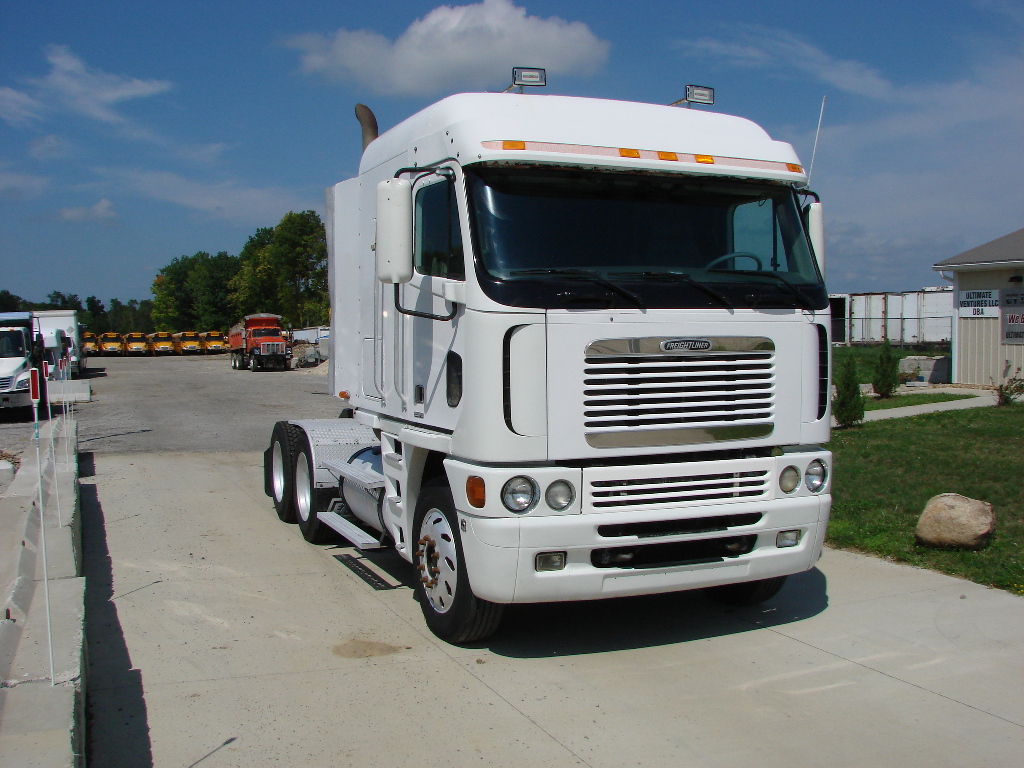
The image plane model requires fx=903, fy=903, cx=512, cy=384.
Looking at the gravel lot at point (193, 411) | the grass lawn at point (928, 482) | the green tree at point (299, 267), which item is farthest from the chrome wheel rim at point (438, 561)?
the green tree at point (299, 267)

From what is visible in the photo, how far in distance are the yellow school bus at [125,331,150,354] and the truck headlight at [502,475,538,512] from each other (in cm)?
7221

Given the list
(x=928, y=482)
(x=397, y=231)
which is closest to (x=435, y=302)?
(x=397, y=231)

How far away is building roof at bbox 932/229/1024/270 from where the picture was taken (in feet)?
64.1

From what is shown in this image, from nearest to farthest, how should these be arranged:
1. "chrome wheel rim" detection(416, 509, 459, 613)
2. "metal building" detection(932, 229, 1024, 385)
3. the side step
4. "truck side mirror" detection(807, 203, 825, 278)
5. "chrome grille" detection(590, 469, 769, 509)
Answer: "chrome grille" detection(590, 469, 769, 509) → "chrome wheel rim" detection(416, 509, 459, 613) → "truck side mirror" detection(807, 203, 825, 278) → the side step → "metal building" detection(932, 229, 1024, 385)

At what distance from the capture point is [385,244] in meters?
5.13

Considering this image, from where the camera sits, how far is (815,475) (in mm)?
5500

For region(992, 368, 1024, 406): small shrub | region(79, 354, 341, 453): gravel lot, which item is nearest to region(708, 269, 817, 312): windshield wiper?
region(79, 354, 341, 453): gravel lot

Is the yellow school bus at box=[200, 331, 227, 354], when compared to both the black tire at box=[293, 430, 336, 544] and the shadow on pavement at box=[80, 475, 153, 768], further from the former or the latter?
the shadow on pavement at box=[80, 475, 153, 768]

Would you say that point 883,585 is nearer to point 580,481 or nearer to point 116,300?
point 580,481

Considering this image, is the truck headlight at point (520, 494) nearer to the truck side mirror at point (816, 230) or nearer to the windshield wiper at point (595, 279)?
the windshield wiper at point (595, 279)

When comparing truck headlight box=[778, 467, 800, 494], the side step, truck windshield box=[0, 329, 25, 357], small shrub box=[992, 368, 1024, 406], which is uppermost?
truck windshield box=[0, 329, 25, 357]

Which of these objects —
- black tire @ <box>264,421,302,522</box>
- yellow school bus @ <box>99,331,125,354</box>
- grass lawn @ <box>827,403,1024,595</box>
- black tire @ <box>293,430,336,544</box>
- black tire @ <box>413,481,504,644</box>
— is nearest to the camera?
black tire @ <box>413,481,504,644</box>

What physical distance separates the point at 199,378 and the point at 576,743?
3719 centimetres

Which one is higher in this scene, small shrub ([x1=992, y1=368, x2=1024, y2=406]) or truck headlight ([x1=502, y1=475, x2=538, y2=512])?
truck headlight ([x1=502, y1=475, x2=538, y2=512])
